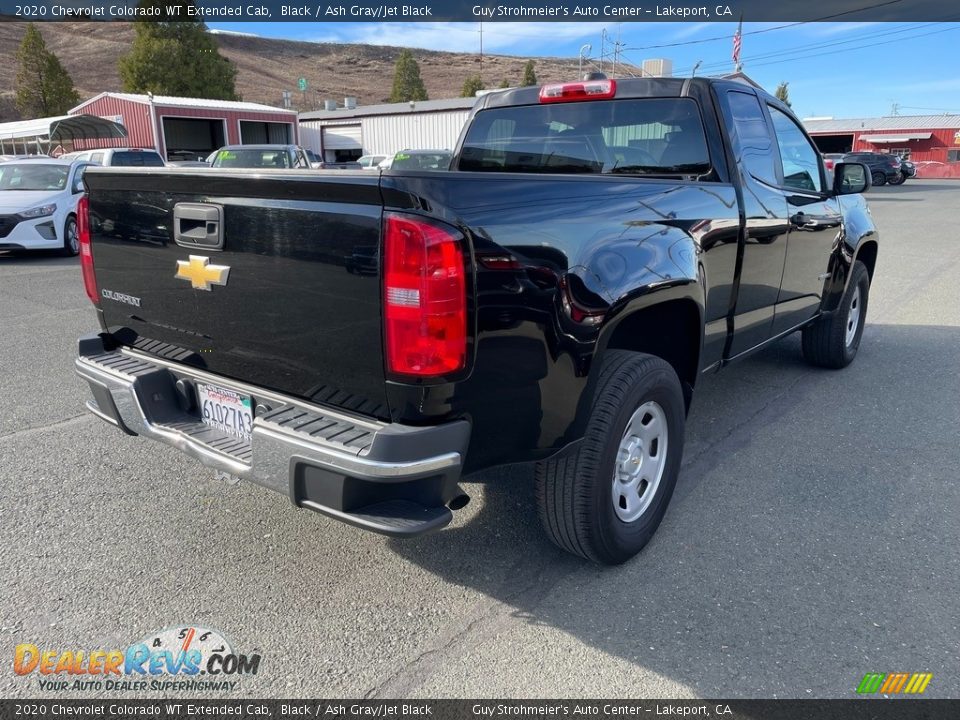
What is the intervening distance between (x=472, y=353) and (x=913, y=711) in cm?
170

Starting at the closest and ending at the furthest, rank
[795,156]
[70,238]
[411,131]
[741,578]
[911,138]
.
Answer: [741,578] → [795,156] → [70,238] → [411,131] → [911,138]

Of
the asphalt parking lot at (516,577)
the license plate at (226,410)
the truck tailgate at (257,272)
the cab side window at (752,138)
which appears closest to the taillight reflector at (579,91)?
the cab side window at (752,138)

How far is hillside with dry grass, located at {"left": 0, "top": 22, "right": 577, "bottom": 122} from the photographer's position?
113812 mm

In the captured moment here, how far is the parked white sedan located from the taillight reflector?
974 cm

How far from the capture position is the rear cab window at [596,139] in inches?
146

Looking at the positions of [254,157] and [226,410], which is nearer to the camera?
[226,410]

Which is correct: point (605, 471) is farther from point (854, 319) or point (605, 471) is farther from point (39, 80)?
point (39, 80)

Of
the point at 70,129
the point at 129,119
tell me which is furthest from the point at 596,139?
the point at 129,119

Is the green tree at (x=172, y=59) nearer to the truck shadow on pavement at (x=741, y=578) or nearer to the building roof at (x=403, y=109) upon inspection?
the building roof at (x=403, y=109)

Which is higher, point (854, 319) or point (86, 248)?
point (86, 248)

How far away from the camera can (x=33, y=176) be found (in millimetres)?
11961

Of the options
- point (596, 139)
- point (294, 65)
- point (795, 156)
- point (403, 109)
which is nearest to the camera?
point (596, 139)

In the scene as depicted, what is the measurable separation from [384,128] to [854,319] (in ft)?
119

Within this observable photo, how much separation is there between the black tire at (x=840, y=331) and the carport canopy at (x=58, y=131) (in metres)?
29.4
